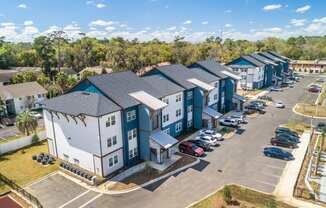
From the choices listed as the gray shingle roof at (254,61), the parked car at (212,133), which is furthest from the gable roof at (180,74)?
the gray shingle roof at (254,61)

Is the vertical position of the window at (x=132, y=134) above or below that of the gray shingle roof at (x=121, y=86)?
below

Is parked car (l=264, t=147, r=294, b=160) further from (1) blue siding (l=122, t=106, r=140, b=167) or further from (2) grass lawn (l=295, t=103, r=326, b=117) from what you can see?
(2) grass lawn (l=295, t=103, r=326, b=117)

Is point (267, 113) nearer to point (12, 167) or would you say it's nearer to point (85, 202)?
point (85, 202)

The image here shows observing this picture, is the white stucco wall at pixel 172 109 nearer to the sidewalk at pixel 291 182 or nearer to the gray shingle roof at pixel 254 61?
the sidewalk at pixel 291 182

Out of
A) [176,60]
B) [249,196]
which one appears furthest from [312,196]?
[176,60]

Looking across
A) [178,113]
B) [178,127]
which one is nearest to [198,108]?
[178,113]
